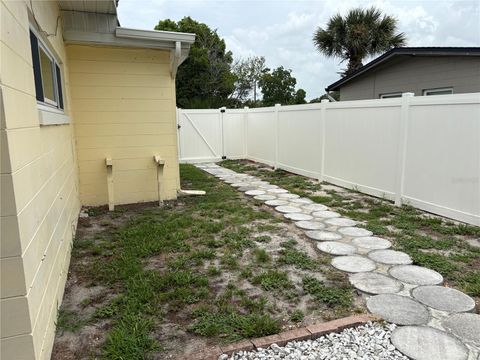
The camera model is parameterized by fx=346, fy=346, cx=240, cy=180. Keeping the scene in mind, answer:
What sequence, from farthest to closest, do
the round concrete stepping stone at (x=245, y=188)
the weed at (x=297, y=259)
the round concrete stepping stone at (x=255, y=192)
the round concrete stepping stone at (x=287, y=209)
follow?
the round concrete stepping stone at (x=245, y=188)
the round concrete stepping stone at (x=255, y=192)
the round concrete stepping stone at (x=287, y=209)
the weed at (x=297, y=259)

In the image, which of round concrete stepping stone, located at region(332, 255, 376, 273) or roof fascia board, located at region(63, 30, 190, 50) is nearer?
round concrete stepping stone, located at region(332, 255, 376, 273)

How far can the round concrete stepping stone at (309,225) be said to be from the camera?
173 inches

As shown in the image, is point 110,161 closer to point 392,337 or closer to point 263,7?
point 392,337

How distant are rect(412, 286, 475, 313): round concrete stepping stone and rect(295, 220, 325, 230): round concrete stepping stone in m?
1.69

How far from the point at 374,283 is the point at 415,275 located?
0.44 m

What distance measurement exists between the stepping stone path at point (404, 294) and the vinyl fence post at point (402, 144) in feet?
3.86

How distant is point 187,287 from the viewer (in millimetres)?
2893

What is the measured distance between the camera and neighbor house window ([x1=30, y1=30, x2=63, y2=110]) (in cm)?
278

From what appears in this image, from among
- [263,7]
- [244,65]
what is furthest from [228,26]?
[263,7]

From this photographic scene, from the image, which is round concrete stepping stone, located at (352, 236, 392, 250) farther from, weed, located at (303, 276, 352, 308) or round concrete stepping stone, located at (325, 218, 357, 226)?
weed, located at (303, 276, 352, 308)

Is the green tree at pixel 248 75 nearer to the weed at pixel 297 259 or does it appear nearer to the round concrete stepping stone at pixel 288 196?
the round concrete stepping stone at pixel 288 196

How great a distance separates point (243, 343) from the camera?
7.08 ft

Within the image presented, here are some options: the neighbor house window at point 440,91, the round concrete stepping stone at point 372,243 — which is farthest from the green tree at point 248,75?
the round concrete stepping stone at point 372,243

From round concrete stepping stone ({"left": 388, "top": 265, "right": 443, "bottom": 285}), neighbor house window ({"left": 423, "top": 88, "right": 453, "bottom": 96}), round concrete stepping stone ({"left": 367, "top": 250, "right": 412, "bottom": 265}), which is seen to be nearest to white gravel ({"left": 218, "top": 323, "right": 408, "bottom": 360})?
round concrete stepping stone ({"left": 388, "top": 265, "right": 443, "bottom": 285})
